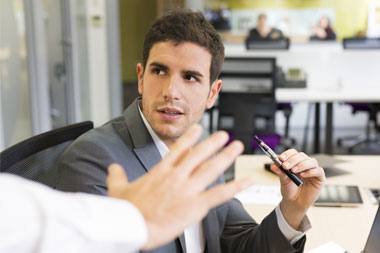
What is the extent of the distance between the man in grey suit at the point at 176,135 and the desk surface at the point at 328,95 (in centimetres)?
279

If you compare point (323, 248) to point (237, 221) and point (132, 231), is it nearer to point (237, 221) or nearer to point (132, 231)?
point (237, 221)

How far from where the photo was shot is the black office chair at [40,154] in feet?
3.03

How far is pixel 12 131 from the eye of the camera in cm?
296

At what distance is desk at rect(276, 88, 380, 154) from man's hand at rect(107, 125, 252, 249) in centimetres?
344

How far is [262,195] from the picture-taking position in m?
1.66

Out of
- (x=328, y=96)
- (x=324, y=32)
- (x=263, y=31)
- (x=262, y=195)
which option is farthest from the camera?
(x=324, y=32)

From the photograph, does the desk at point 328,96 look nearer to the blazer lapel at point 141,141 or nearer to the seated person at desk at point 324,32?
the blazer lapel at point 141,141

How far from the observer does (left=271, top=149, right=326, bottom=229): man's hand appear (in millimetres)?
1124

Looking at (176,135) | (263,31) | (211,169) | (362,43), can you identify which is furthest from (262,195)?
(263,31)

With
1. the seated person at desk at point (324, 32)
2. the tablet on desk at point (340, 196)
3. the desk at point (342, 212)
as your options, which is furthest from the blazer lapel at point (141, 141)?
the seated person at desk at point (324, 32)

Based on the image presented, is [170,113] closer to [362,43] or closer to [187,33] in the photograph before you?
[187,33]

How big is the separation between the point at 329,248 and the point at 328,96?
290 centimetres

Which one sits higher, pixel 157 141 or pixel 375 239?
pixel 157 141

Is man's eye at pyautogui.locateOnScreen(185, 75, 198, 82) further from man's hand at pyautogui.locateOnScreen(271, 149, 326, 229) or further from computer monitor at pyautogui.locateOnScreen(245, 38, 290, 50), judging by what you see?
computer monitor at pyautogui.locateOnScreen(245, 38, 290, 50)
